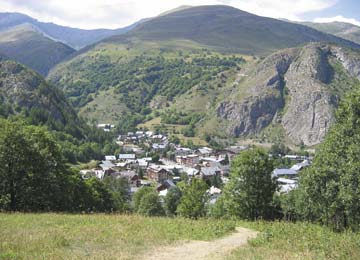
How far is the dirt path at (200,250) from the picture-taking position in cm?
1488

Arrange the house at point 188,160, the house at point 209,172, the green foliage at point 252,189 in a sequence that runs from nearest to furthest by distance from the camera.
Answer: the green foliage at point 252,189 < the house at point 209,172 < the house at point 188,160

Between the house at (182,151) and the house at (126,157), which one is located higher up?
the house at (126,157)

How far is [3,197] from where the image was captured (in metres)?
30.1

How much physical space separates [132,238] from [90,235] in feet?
6.10

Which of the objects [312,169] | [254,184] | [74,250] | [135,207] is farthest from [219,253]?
[135,207]

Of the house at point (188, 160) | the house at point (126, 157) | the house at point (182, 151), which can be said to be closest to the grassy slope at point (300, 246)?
the house at point (126, 157)

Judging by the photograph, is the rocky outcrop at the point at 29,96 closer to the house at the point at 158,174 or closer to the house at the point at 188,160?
the house at the point at 158,174

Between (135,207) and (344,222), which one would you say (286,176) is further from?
(344,222)

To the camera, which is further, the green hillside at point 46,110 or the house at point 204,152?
the house at point 204,152

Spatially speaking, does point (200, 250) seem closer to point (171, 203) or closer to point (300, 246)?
point (300, 246)

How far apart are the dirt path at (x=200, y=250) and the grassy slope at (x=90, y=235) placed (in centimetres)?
57

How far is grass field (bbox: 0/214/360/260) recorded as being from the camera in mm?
14273

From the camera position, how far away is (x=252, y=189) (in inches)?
1364

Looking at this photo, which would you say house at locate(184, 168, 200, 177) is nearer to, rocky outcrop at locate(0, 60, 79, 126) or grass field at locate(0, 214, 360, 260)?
rocky outcrop at locate(0, 60, 79, 126)
